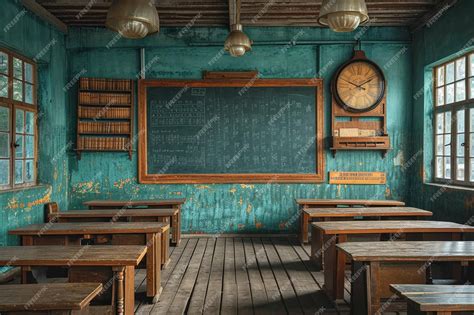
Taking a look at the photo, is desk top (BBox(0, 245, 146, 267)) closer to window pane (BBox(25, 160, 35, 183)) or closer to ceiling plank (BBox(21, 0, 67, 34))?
window pane (BBox(25, 160, 35, 183))

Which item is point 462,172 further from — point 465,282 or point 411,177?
point 465,282

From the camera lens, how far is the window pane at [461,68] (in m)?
5.41

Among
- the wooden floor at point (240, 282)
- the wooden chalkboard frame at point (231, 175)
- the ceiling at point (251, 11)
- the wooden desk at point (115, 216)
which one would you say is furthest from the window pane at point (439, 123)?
the wooden desk at point (115, 216)

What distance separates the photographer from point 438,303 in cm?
185

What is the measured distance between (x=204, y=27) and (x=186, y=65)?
0.71 metres

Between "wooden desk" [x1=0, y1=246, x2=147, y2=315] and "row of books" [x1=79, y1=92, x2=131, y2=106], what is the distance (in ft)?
13.1

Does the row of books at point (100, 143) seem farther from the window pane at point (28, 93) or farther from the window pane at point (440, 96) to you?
the window pane at point (440, 96)

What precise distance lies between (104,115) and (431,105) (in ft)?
17.3

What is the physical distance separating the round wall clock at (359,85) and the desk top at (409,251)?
12.5 ft

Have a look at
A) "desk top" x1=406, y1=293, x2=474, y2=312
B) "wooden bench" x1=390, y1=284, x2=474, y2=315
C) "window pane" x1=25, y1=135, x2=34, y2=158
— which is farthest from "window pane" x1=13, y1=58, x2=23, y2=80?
"desk top" x1=406, y1=293, x2=474, y2=312

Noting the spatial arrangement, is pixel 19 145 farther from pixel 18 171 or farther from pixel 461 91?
pixel 461 91

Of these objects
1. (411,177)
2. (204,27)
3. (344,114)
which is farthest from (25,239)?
(411,177)

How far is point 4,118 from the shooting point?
4.87 m

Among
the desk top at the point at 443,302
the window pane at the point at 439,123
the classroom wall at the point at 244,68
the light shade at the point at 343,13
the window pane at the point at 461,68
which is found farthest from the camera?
the classroom wall at the point at 244,68
